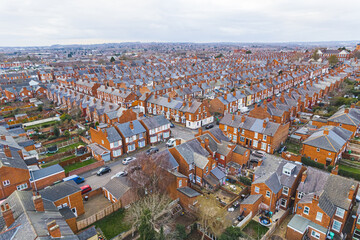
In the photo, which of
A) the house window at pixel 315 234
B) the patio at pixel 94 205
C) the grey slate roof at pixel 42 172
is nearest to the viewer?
the house window at pixel 315 234

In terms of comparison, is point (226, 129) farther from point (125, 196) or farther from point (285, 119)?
point (125, 196)

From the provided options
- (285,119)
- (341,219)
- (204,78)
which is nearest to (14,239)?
(341,219)

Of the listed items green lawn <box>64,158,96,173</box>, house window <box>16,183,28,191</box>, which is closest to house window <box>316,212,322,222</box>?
green lawn <box>64,158,96,173</box>

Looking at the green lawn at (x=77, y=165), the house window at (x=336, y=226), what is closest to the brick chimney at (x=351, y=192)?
the house window at (x=336, y=226)

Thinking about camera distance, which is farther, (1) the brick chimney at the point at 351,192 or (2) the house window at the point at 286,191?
(2) the house window at the point at 286,191

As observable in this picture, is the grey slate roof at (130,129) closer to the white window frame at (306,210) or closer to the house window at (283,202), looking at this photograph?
the house window at (283,202)

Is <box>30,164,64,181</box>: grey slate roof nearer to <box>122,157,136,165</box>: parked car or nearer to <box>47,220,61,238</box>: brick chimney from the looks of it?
<box>122,157,136,165</box>: parked car

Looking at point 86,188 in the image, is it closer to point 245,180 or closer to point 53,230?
point 53,230
